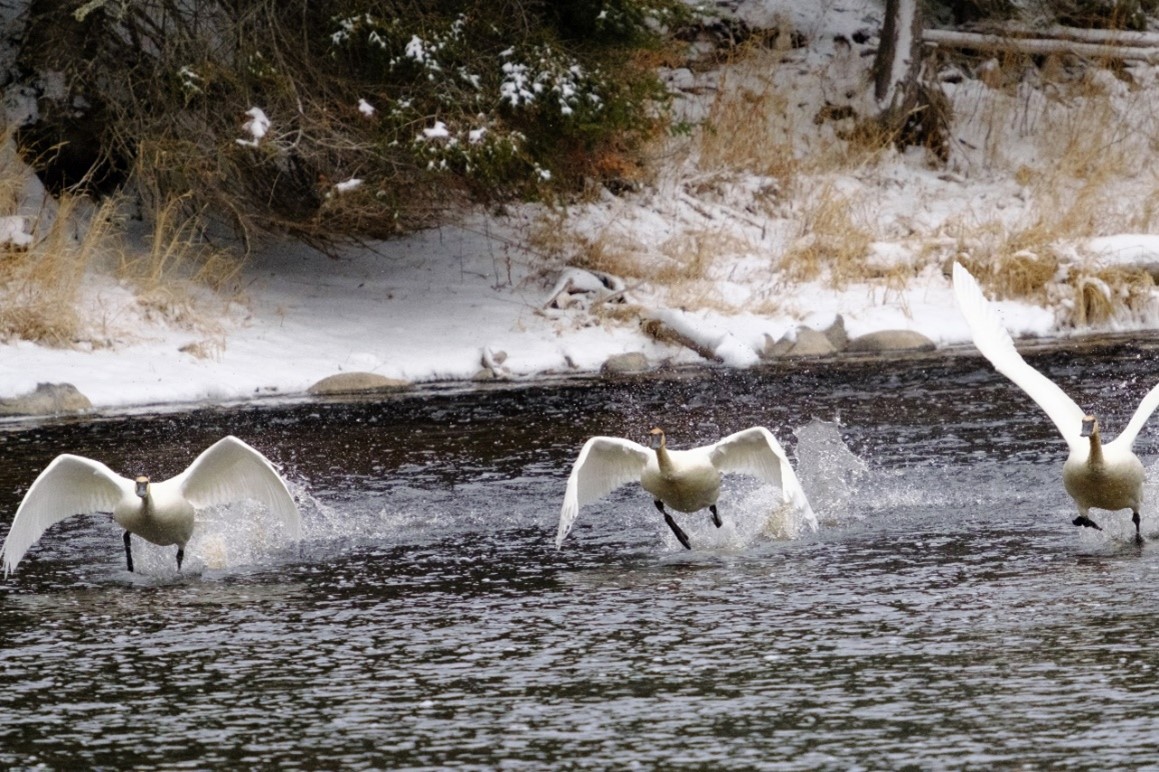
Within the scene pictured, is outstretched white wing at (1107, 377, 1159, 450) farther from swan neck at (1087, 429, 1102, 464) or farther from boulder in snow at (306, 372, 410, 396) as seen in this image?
boulder in snow at (306, 372, 410, 396)

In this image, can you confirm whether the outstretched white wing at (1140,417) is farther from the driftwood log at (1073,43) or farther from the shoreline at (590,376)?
the driftwood log at (1073,43)

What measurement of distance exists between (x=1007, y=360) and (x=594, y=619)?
3.48 metres

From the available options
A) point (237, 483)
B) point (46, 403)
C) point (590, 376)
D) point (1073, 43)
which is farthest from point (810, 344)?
point (1073, 43)

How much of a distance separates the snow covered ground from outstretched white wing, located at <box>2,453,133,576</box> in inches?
250

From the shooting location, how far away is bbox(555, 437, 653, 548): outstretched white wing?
10.0 m

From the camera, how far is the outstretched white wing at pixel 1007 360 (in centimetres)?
1001

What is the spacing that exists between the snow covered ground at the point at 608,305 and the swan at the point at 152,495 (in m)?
6.41

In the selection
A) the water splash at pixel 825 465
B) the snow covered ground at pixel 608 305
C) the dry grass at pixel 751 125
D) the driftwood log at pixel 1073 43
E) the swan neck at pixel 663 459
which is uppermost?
the driftwood log at pixel 1073 43

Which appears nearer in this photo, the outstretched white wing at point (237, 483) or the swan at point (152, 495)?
the swan at point (152, 495)

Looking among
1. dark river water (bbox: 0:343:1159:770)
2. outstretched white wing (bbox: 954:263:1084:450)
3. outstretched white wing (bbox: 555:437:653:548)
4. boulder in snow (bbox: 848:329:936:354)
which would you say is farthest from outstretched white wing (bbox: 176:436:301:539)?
boulder in snow (bbox: 848:329:936:354)

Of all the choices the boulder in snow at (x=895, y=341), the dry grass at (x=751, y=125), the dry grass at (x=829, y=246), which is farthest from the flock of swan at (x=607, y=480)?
the dry grass at (x=751, y=125)

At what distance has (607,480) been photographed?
34.2 feet

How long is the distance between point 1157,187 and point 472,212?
8.57 meters

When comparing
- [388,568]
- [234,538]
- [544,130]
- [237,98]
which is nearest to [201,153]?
[237,98]
